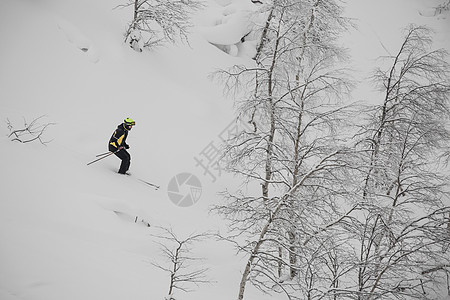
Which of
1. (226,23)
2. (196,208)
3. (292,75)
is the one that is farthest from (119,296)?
(226,23)

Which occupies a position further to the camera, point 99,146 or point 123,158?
point 99,146

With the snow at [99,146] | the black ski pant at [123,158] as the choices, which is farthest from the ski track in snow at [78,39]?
the black ski pant at [123,158]

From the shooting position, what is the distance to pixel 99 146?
8.42 meters

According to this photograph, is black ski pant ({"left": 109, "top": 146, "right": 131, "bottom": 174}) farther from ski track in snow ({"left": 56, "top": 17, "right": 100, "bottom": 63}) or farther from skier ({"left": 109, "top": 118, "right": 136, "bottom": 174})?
ski track in snow ({"left": 56, "top": 17, "right": 100, "bottom": 63})

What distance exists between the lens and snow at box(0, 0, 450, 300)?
4.31m

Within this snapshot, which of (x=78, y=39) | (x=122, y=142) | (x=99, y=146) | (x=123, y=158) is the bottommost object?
(x=123, y=158)

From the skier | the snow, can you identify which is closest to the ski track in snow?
the snow

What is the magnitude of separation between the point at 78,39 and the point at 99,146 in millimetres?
5000

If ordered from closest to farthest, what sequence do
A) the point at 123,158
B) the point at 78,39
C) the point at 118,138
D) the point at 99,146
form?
the point at 118,138 < the point at 123,158 < the point at 99,146 < the point at 78,39

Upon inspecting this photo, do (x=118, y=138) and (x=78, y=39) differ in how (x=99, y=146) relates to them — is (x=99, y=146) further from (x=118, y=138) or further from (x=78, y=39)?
(x=78, y=39)

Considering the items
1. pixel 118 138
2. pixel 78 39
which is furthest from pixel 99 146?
pixel 78 39

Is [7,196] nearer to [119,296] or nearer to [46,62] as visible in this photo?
[119,296]

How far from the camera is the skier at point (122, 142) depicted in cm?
766

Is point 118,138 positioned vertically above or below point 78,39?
below
